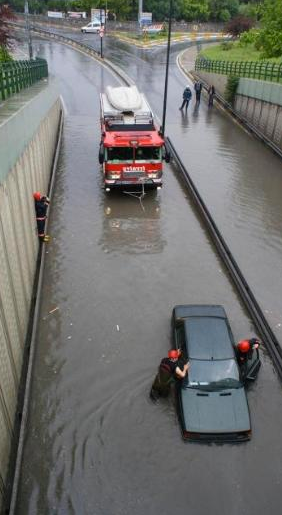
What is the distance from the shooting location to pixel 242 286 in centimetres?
1339

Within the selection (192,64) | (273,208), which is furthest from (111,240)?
(192,64)

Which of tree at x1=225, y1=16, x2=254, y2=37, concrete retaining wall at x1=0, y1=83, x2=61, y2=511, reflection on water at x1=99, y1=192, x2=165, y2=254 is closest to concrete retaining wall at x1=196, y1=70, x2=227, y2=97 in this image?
reflection on water at x1=99, y1=192, x2=165, y2=254

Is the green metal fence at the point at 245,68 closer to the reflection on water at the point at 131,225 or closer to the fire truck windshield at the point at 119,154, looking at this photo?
the fire truck windshield at the point at 119,154

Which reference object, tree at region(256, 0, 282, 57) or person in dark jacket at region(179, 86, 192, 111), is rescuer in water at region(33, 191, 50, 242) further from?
tree at region(256, 0, 282, 57)

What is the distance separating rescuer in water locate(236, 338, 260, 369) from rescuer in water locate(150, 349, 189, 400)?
1.36 m

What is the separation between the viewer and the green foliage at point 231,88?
35556mm

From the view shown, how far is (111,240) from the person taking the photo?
16531mm

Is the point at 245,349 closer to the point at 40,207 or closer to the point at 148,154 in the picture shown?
the point at 40,207

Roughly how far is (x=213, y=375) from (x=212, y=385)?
0.21 meters

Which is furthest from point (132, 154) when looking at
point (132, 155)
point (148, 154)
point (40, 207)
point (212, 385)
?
point (212, 385)

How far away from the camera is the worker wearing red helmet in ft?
31.3

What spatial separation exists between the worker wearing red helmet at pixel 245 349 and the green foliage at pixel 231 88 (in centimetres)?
3079

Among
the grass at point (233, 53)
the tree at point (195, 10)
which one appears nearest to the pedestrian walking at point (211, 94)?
the grass at point (233, 53)

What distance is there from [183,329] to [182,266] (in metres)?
4.81
